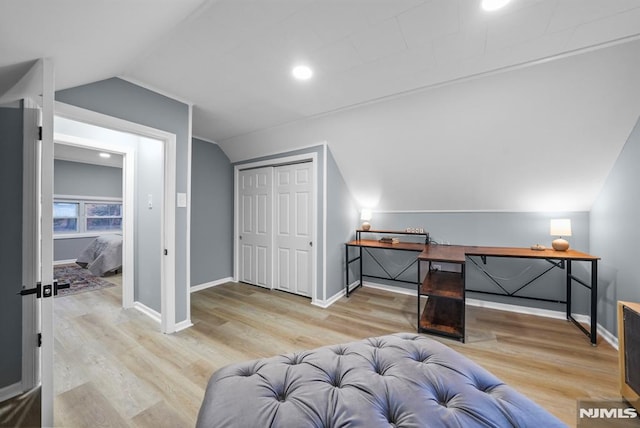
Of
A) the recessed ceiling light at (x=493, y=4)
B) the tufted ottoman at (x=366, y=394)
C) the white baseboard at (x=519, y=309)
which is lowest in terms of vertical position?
the white baseboard at (x=519, y=309)

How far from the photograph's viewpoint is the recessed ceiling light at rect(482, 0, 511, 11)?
130cm

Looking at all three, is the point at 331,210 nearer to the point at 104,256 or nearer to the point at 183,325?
the point at 183,325

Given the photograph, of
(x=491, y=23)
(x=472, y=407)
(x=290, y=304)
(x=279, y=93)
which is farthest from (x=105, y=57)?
(x=290, y=304)

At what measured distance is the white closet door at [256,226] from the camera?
12.8ft

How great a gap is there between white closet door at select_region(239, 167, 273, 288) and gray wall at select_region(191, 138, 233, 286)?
0.26 m

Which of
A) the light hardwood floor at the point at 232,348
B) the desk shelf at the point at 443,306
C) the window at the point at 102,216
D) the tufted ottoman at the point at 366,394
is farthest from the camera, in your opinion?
the window at the point at 102,216

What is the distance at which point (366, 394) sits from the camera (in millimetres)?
862

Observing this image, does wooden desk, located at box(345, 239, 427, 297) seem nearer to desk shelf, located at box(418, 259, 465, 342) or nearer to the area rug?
desk shelf, located at box(418, 259, 465, 342)

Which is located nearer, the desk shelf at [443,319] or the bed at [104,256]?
the desk shelf at [443,319]

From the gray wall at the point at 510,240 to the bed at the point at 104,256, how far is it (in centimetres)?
553

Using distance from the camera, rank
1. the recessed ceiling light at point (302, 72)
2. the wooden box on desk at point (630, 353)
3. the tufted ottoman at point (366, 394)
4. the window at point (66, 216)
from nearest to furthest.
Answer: the tufted ottoman at point (366, 394), the wooden box on desk at point (630, 353), the recessed ceiling light at point (302, 72), the window at point (66, 216)

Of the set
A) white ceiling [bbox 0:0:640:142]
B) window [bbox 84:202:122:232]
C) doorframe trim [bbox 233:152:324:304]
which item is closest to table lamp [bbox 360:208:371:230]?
doorframe trim [bbox 233:152:324:304]

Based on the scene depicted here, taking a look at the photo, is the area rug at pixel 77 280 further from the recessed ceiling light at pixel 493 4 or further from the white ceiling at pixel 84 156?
the recessed ceiling light at pixel 493 4

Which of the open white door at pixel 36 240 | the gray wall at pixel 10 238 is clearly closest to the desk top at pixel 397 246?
the open white door at pixel 36 240
